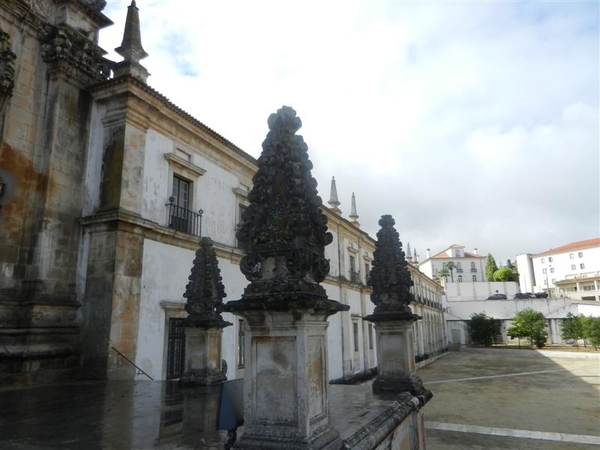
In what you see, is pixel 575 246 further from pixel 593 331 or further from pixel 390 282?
pixel 390 282

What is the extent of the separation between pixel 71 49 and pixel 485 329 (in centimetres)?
4883

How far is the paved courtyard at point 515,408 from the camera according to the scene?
969 centimetres

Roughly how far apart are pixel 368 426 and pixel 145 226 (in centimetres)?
822

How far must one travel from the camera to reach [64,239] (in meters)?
10.2

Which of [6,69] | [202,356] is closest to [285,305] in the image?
[202,356]

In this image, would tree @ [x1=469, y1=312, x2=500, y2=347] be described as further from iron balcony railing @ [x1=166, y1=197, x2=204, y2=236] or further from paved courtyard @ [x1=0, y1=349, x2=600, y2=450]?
iron balcony railing @ [x1=166, y1=197, x2=204, y2=236]

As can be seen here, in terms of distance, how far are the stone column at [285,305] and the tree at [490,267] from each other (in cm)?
8594

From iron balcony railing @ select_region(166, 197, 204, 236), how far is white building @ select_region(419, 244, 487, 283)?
255ft

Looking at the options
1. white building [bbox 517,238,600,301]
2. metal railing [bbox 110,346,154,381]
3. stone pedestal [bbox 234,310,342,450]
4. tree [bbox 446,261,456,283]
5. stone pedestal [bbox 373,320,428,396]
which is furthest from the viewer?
tree [bbox 446,261,456,283]

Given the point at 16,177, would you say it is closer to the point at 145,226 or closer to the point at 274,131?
the point at 145,226

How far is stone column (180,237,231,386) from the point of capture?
7660 millimetres

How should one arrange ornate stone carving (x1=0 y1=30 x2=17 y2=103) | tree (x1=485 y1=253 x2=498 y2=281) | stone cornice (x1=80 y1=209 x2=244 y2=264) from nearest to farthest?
1. ornate stone carving (x1=0 y1=30 x2=17 y2=103)
2. stone cornice (x1=80 y1=209 x2=244 y2=264)
3. tree (x1=485 y1=253 x2=498 y2=281)

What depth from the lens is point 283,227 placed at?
11.4ft

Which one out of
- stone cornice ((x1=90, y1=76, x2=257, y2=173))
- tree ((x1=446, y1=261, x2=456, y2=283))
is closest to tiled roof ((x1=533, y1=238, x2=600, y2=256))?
Answer: tree ((x1=446, y1=261, x2=456, y2=283))
